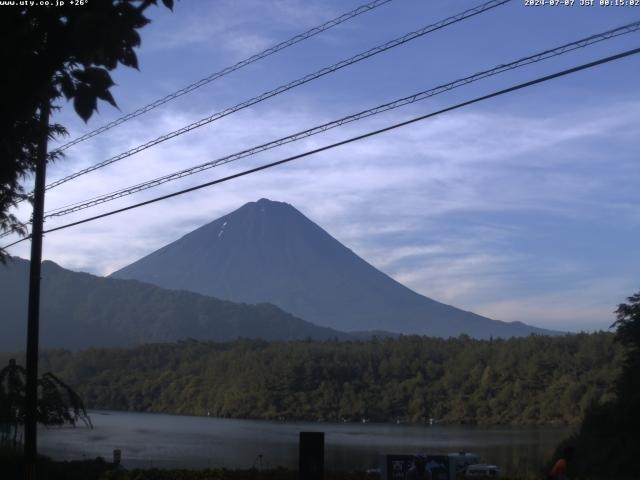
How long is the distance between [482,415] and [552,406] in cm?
1160

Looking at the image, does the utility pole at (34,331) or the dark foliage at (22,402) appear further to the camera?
the dark foliage at (22,402)

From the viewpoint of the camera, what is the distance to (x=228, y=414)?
126m

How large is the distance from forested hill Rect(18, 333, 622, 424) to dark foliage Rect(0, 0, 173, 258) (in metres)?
90.8

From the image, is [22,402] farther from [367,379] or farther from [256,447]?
[367,379]

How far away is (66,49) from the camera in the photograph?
572 centimetres

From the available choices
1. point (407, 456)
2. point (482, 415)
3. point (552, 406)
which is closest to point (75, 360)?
point (482, 415)

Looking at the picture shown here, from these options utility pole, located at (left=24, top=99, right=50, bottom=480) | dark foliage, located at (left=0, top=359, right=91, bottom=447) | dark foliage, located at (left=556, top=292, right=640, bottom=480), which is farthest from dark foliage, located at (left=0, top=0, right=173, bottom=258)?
dark foliage, located at (left=556, top=292, right=640, bottom=480)

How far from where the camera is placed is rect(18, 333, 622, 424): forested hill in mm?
105750

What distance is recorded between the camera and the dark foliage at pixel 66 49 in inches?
221

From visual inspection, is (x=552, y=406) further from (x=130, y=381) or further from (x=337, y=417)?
(x=130, y=381)

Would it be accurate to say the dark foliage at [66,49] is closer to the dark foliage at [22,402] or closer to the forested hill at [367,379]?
the dark foliage at [22,402]

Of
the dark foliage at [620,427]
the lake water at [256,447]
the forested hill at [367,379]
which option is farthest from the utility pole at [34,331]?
the forested hill at [367,379]

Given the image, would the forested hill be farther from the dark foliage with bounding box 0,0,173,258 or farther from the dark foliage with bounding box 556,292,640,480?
the dark foliage with bounding box 0,0,173,258

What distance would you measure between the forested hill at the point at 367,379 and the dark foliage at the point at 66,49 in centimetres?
9077
